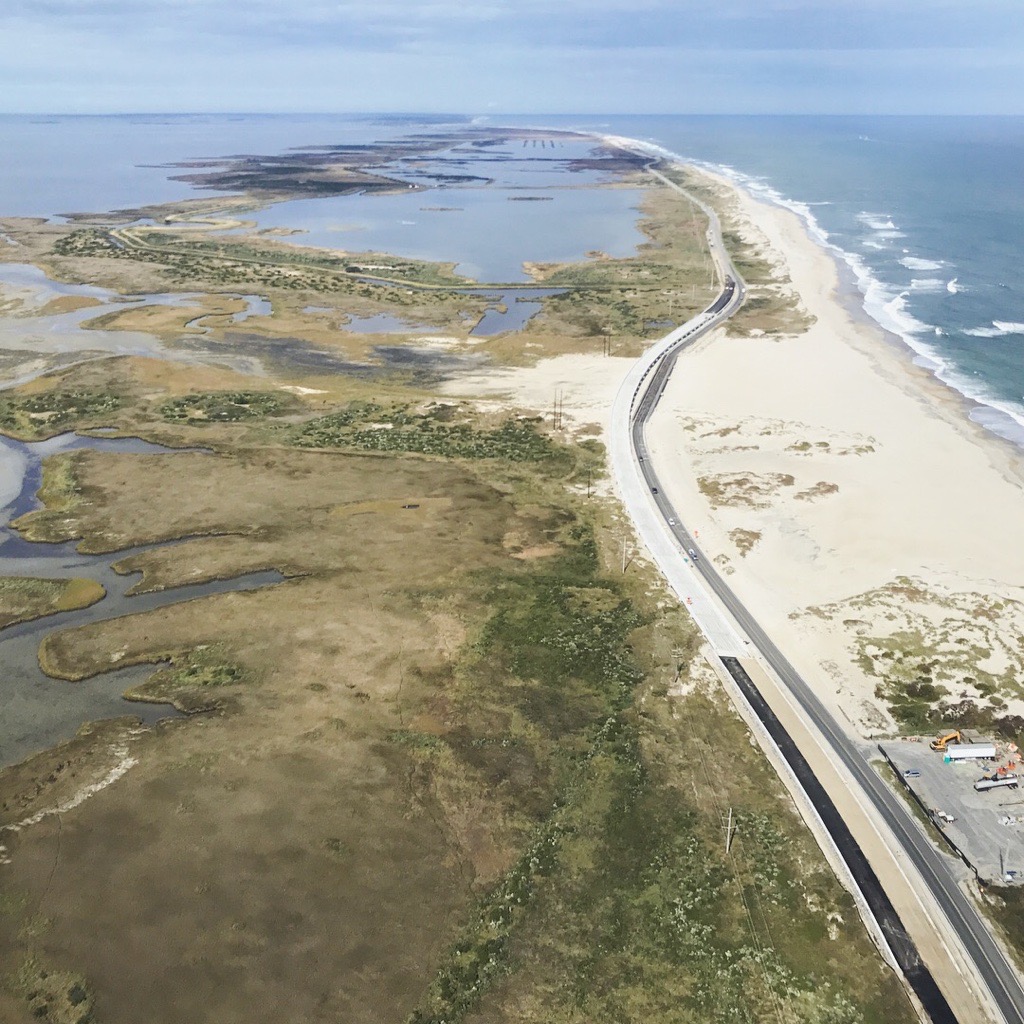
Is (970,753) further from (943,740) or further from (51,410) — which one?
(51,410)

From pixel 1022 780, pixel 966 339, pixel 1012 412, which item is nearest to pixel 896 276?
pixel 966 339

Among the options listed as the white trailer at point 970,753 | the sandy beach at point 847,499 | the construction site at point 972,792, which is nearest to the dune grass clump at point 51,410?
the sandy beach at point 847,499

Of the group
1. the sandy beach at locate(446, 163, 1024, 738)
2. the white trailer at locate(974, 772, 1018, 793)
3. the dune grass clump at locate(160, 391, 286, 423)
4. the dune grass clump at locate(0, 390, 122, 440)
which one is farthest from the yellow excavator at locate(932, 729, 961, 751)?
the dune grass clump at locate(0, 390, 122, 440)

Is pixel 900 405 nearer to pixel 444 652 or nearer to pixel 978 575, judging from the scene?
pixel 978 575

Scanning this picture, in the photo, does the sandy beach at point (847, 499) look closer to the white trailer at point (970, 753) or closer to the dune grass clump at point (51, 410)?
the white trailer at point (970, 753)

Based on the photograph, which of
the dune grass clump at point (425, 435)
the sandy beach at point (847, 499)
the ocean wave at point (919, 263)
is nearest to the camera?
the sandy beach at point (847, 499)

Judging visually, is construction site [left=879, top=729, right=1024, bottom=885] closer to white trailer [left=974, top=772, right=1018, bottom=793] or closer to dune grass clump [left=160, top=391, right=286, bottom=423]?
white trailer [left=974, top=772, right=1018, bottom=793]

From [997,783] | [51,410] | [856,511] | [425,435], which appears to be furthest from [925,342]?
[51,410]
